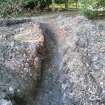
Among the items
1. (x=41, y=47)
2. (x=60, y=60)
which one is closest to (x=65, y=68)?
(x=60, y=60)

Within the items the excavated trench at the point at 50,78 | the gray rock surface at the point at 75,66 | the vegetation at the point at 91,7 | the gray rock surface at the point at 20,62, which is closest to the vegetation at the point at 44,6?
the vegetation at the point at 91,7

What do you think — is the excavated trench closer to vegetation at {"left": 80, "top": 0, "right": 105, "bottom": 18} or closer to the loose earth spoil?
the loose earth spoil

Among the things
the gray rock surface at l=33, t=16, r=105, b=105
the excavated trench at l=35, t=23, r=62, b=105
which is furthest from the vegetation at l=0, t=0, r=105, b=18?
the excavated trench at l=35, t=23, r=62, b=105

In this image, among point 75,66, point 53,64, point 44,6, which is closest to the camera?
point 75,66

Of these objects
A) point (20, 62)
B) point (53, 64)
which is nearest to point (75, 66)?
point (53, 64)

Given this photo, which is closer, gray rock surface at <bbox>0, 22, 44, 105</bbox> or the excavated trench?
gray rock surface at <bbox>0, 22, 44, 105</bbox>

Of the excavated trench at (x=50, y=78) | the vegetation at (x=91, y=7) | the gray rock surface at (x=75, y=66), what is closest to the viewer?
the gray rock surface at (x=75, y=66)

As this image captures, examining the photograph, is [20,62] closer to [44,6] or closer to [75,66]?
[75,66]

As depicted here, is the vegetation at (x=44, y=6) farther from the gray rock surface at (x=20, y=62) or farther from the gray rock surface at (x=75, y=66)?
the gray rock surface at (x=20, y=62)

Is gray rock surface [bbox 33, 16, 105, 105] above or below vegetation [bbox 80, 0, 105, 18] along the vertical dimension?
below

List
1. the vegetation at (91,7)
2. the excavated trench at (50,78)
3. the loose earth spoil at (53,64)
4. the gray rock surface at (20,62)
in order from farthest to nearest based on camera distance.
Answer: the vegetation at (91,7)
the excavated trench at (50,78)
the gray rock surface at (20,62)
the loose earth spoil at (53,64)

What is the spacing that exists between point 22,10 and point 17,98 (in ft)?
29.2

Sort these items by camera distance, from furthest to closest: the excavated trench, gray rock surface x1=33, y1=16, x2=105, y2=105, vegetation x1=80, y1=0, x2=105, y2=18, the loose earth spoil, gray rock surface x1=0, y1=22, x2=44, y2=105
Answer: vegetation x1=80, y1=0, x2=105, y2=18 → the excavated trench → gray rock surface x1=0, y1=22, x2=44, y2=105 → the loose earth spoil → gray rock surface x1=33, y1=16, x2=105, y2=105

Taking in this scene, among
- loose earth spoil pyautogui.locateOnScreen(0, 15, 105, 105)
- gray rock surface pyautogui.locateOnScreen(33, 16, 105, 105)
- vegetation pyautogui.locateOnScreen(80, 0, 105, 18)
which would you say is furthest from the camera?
vegetation pyautogui.locateOnScreen(80, 0, 105, 18)
